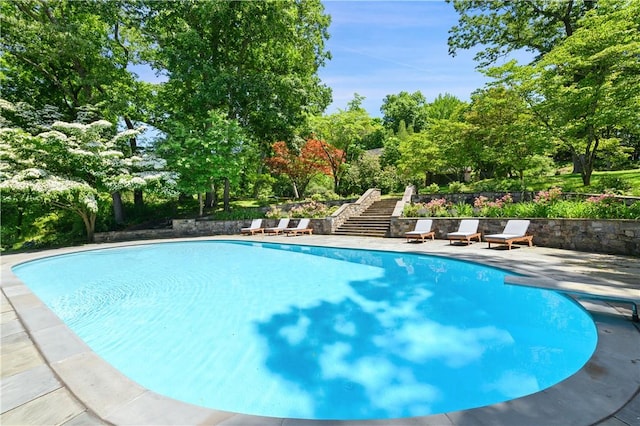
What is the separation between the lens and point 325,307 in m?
6.00

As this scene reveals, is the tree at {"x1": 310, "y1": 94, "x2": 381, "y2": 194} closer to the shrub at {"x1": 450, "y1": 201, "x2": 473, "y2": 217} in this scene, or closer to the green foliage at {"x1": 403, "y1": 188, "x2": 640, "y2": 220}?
the green foliage at {"x1": 403, "y1": 188, "x2": 640, "y2": 220}

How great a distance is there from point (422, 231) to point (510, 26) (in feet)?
67.6

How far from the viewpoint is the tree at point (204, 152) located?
17.4 meters

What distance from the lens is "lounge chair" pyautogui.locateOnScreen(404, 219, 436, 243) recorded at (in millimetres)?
12141

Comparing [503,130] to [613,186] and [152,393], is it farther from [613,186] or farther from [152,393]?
[152,393]

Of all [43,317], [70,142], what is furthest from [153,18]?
[43,317]

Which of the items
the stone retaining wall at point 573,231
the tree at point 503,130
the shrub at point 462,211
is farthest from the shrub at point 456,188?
the stone retaining wall at point 573,231

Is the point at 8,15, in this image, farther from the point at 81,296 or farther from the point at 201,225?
the point at 81,296

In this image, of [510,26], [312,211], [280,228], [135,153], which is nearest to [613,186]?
[312,211]

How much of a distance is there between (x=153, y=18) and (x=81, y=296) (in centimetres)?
1928

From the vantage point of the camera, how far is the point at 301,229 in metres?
16.2

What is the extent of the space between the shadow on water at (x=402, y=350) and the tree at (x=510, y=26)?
77.8 ft

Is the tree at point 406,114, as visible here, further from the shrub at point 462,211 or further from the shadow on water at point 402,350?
the shadow on water at point 402,350

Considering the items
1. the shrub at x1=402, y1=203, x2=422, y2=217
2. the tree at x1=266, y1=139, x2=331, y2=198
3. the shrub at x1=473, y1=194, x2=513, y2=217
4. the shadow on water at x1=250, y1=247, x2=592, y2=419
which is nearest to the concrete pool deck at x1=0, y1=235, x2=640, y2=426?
the shadow on water at x1=250, y1=247, x2=592, y2=419
